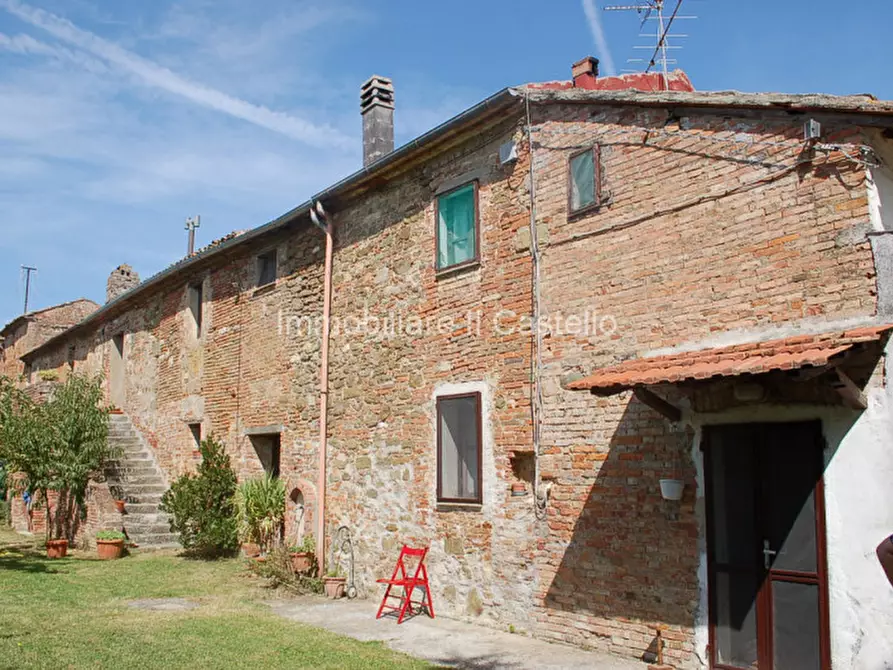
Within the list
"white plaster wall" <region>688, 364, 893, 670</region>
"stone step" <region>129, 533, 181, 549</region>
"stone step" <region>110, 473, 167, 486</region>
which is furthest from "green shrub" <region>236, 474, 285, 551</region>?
"white plaster wall" <region>688, 364, 893, 670</region>

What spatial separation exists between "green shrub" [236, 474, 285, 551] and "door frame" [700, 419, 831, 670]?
26.4ft

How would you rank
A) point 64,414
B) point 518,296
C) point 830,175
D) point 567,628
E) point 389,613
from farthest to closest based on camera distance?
point 64,414 → point 389,613 → point 518,296 → point 567,628 → point 830,175

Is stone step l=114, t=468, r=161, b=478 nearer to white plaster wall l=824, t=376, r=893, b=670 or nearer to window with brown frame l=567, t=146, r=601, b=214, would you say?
window with brown frame l=567, t=146, r=601, b=214

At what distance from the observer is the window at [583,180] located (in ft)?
27.3

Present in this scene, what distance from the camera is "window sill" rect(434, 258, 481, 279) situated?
382 inches

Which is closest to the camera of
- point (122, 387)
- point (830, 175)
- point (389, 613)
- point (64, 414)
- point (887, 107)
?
point (887, 107)

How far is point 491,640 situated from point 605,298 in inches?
146

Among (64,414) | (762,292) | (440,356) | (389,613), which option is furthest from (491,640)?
(64,414)

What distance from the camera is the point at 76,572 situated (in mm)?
12844

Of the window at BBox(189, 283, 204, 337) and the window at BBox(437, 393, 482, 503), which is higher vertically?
the window at BBox(189, 283, 204, 337)

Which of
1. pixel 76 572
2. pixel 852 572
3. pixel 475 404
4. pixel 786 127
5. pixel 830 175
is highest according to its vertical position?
pixel 786 127

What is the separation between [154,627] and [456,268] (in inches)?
207

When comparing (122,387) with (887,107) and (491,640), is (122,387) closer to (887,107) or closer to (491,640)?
(491,640)

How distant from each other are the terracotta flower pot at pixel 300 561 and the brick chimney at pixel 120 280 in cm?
1903
